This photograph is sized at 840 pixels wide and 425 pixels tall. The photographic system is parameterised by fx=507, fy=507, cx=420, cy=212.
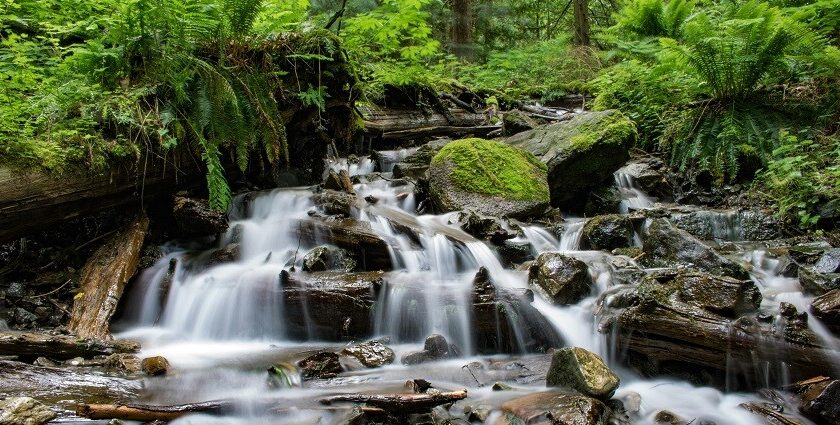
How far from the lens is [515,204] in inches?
272

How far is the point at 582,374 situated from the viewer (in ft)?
10.9

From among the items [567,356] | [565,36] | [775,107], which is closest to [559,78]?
[565,36]

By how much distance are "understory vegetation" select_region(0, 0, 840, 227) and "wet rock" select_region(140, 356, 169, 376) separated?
1639 mm

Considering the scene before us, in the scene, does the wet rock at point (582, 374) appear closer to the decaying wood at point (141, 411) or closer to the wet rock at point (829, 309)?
the wet rock at point (829, 309)

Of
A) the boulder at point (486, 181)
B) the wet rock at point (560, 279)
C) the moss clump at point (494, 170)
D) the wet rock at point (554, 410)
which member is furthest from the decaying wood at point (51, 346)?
the moss clump at point (494, 170)

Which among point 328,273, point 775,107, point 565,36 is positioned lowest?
point 328,273

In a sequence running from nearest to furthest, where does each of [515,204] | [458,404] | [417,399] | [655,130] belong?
[417,399] < [458,404] < [515,204] < [655,130]

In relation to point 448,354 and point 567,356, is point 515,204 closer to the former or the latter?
point 448,354

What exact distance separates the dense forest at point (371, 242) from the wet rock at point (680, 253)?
3 centimetres

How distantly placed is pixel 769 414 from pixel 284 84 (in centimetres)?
532

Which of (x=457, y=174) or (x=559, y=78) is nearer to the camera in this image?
(x=457, y=174)

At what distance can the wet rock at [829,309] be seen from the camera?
3.62 m

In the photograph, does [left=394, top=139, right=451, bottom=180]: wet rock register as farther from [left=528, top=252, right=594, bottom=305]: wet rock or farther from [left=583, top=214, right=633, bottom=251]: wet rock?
[left=528, top=252, right=594, bottom=305]: wet rock

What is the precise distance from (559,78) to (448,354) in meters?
12.7
